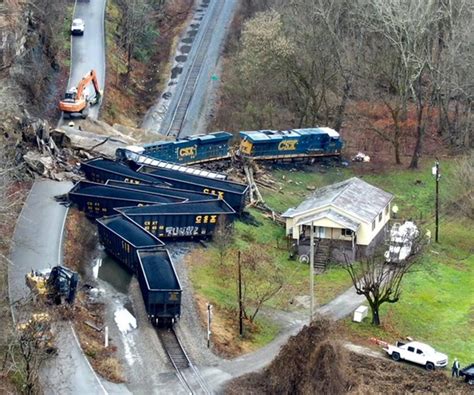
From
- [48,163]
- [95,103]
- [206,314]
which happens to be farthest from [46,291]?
[95,103]

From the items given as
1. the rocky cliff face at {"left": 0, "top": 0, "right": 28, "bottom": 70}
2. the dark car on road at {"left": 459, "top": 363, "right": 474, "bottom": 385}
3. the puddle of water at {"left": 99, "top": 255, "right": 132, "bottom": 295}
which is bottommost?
the puddle of water at {"left": 99, "top": 255, "right": 132, "bottom": 295}

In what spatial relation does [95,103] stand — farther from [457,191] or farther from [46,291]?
[46,291]

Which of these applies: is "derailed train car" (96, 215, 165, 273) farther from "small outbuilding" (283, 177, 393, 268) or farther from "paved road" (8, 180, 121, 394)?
"small outbuilding" (283, 177, 393, 268)

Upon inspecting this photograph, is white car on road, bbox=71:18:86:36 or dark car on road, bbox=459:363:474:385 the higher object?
white car on road, bbox=71:18:86:36

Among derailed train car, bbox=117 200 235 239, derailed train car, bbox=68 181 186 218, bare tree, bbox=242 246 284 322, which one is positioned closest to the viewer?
bare tree, bbox=242 246 284 322

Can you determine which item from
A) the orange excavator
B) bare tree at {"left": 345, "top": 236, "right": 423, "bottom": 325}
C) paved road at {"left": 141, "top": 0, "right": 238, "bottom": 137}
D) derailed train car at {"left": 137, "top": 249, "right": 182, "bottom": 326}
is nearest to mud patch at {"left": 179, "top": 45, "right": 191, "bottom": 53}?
paved road at {"left": 141, "top": 0, "right": 238, "bottom": 137}

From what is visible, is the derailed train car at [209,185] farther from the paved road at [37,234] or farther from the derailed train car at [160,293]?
the derailed train car at [160,293]

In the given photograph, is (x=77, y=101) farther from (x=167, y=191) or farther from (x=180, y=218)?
(x=180, y=218)

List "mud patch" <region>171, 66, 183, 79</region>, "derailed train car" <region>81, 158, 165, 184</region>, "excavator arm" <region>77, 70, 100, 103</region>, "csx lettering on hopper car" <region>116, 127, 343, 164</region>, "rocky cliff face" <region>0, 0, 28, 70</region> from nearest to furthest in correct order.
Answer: "derailed train car" <region>81, 158, 165, 184</region> < "rocky cliff face" <region>0, 0, 28, 70</region> < "csx lettering on hopper car" <region>116, 127, 343, 164</region> < "excavator arm" <region>77, 70, 100, 103</region> < "mud patch" <region>171, 66, 183, 79</region>
